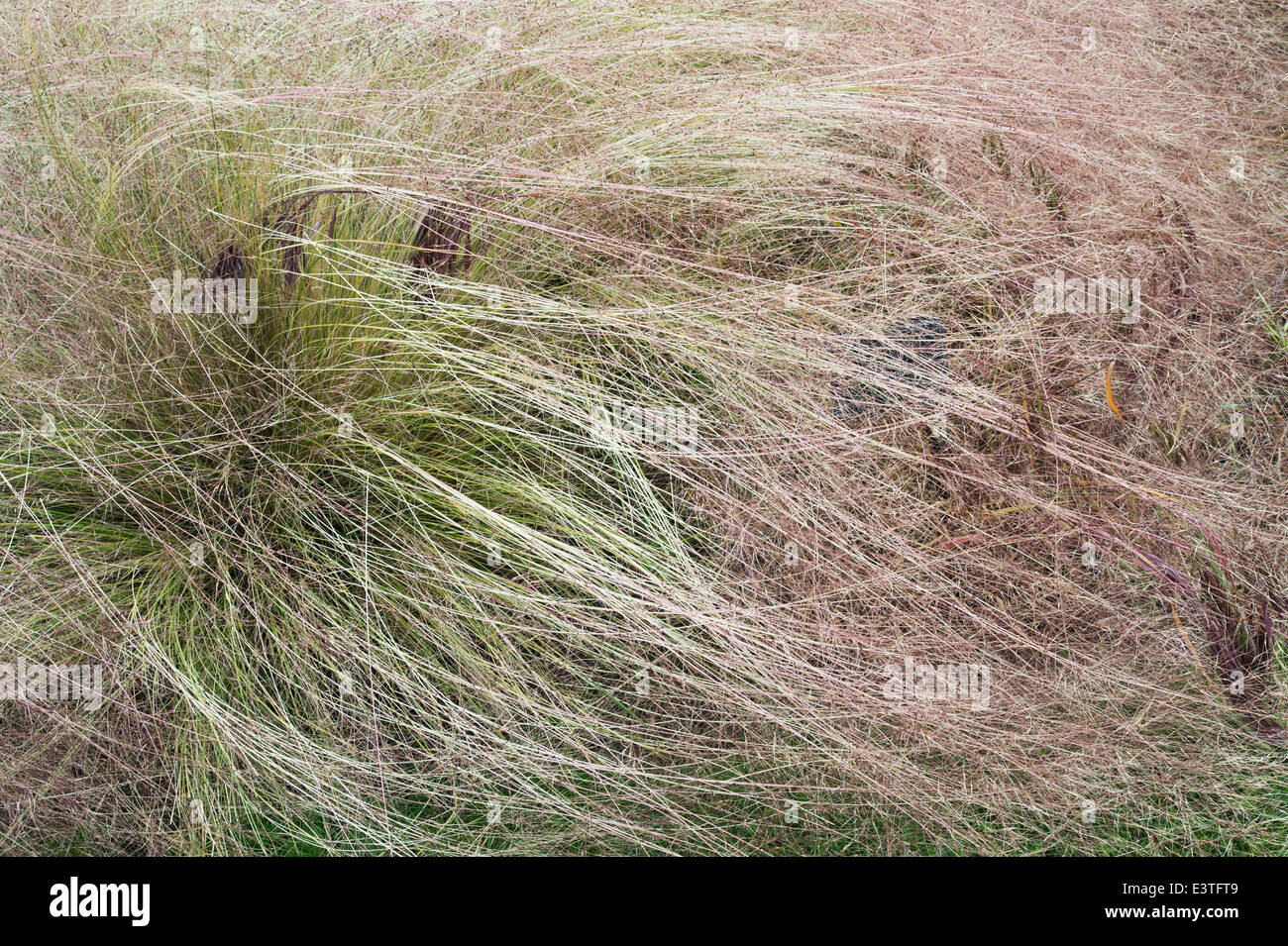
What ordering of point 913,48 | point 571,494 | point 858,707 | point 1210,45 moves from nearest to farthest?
point 858,707, point 571,494, point 913,48, point 1210,45

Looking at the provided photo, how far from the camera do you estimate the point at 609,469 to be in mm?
1843

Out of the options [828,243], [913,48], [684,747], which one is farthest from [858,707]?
[913,48]

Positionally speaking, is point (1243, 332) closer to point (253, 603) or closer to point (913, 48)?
point (913, 48)

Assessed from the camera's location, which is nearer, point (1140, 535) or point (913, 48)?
point (1140, 535)

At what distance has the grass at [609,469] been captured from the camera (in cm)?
171

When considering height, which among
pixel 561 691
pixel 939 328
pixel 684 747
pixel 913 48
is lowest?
pixel 684 747

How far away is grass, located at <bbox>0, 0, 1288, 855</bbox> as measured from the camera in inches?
67.4

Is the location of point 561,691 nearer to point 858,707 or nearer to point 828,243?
point 858,707

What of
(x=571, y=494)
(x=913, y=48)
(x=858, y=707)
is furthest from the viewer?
(x=913, y=48)

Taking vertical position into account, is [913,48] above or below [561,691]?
above

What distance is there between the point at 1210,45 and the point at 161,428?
3.03 metres

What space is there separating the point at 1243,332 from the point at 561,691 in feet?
6.07

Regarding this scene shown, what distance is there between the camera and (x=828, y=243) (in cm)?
210

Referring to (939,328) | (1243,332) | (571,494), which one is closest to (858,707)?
(571,494)
